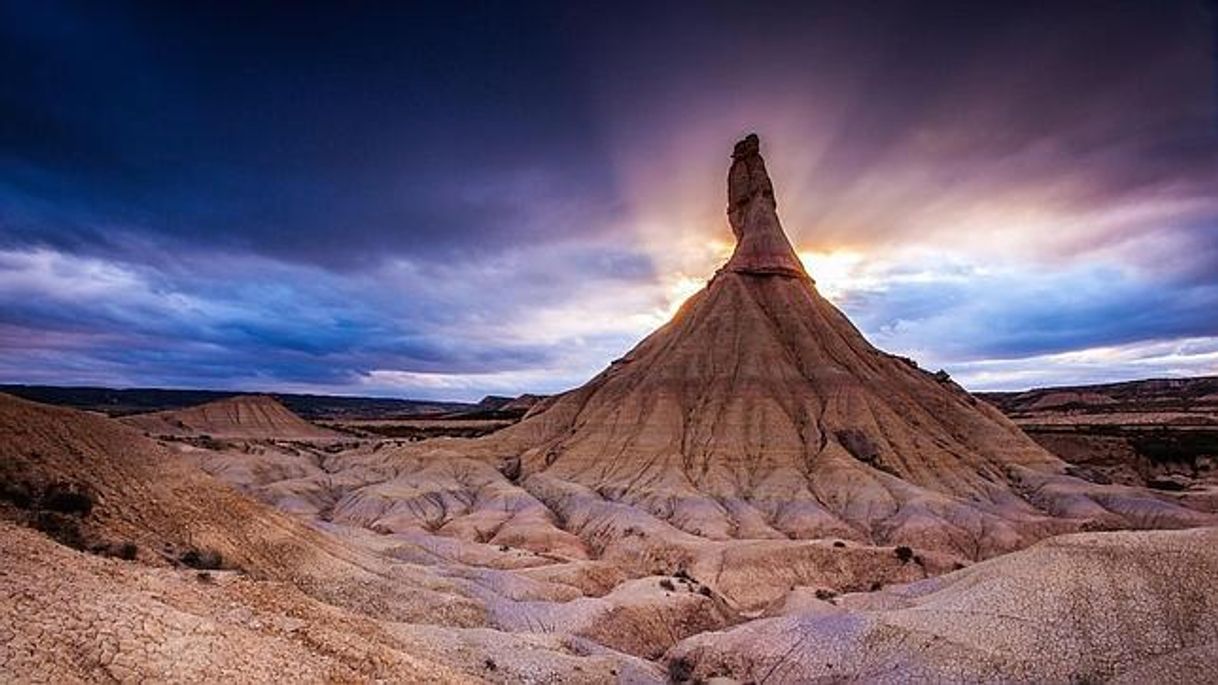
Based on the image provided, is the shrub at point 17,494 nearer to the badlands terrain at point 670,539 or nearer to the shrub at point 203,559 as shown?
the badlands terrain at point 670,539

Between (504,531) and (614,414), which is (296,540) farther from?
(614,414)

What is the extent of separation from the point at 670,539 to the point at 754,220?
2141 inches

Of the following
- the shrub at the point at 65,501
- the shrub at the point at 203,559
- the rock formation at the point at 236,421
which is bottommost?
the shrub at the point at 203,559

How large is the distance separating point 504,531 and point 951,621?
3889cm

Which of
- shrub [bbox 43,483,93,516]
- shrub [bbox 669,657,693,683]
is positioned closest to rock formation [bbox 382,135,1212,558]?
shrub [bbox 669,657,693,683]

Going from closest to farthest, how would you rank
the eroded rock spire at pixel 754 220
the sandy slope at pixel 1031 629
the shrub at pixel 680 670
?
the sandy slope at pixel 1031 629
the shrub at pixel 680 670
the eroded rock spire at pixel 754 220

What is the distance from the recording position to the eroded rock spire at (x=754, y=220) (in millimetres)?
95625

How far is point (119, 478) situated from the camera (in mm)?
25578

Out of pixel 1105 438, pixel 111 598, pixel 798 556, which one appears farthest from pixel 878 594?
pixel 1105 438

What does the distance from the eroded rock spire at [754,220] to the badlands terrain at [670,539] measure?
1.39 feet

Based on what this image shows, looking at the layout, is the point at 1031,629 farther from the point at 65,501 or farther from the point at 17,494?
the point at 17,494

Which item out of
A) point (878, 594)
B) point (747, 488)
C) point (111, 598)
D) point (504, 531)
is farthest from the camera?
point (747, 488)

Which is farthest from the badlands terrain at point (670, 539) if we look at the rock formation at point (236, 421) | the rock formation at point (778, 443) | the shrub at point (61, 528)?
the rock formation at point (236, 421)

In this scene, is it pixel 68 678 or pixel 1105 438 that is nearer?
pixel 68 678
